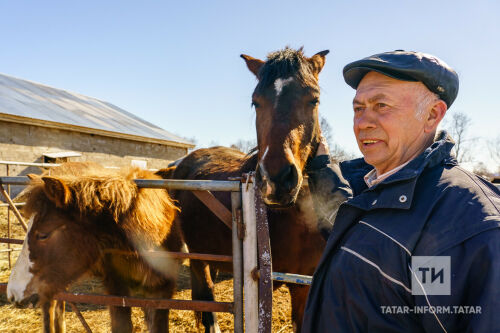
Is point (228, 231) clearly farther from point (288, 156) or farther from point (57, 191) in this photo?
point (57, 191)

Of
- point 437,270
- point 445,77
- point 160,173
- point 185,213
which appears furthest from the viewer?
point 185,213

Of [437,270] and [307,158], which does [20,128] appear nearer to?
[307,158]

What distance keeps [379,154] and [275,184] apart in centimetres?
82

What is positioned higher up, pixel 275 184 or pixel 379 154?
pixel 379 154

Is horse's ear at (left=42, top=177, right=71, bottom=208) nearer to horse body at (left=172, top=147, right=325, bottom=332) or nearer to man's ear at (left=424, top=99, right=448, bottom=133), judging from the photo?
horse body at (left=172, top=147, right=325, bottom=332)

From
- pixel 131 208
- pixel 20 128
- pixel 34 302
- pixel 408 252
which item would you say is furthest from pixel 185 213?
pixel 20 128

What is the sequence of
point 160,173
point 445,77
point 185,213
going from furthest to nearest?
point 185,213
point 160,173
point 445,77

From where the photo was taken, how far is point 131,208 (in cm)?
227

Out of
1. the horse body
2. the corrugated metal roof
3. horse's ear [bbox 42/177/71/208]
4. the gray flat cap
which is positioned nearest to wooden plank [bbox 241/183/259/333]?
the horse body

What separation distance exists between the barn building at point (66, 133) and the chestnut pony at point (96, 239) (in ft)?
33.7

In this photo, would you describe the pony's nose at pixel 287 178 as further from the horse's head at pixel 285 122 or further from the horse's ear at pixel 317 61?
the horse's ear at pixel 317 61

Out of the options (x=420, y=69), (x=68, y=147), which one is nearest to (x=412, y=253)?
(x=420, y=69)
